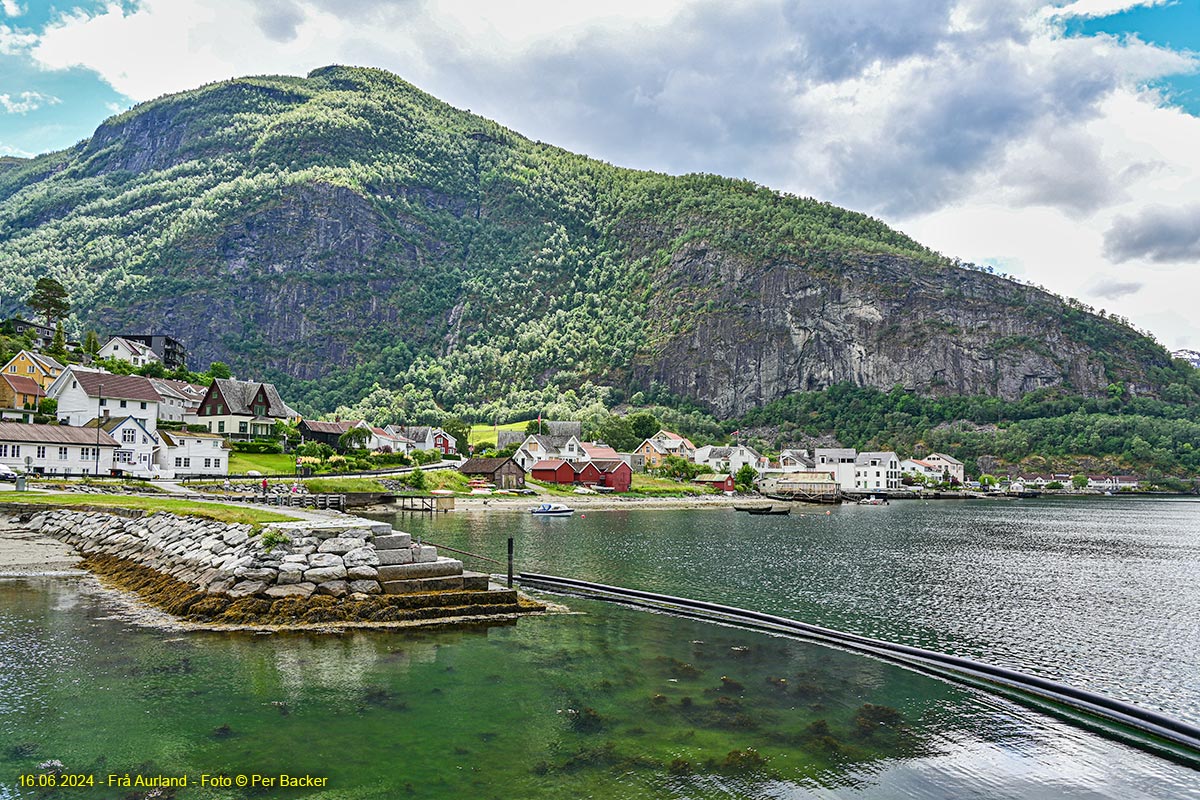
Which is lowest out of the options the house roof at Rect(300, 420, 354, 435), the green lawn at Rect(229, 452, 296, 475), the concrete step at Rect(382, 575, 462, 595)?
the concrete step at Rect(382, 575, 462, 595)

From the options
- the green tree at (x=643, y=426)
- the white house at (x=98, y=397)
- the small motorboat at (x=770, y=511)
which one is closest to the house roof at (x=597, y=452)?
the small motorboat at (x=770, y=511)

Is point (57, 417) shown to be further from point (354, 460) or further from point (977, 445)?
point (977, 445)

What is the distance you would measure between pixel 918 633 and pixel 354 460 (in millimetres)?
74538

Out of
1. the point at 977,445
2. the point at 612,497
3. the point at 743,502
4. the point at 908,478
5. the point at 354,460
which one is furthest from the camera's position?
the point at 977,445

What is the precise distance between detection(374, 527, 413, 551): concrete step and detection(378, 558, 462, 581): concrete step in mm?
796

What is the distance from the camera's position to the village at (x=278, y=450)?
207 ft

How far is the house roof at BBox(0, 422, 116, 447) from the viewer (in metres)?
55.2

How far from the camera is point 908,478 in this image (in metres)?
172

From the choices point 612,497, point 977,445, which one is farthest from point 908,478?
point 612,497

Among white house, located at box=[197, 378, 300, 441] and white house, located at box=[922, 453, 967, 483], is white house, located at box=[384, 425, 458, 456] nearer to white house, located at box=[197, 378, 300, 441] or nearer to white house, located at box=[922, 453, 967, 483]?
white house, located at box=[197, 378, 300, 441]

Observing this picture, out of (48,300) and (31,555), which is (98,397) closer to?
(31,555)

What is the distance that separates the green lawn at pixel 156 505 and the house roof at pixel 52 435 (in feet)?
54.9

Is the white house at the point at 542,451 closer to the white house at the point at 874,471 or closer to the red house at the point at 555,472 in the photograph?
the red house at the point at 555,472

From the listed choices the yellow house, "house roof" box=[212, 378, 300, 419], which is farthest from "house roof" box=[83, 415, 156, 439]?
the yellow house
